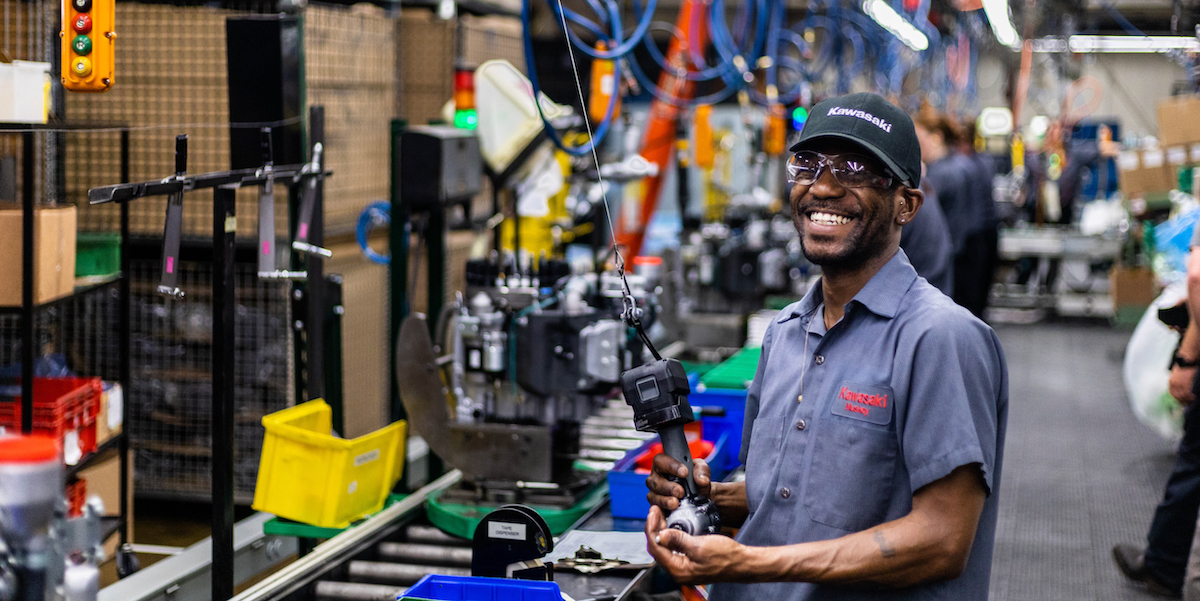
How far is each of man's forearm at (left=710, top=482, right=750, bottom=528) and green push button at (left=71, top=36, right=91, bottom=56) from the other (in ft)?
5.57

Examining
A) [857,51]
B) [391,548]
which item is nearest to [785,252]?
[391,548]

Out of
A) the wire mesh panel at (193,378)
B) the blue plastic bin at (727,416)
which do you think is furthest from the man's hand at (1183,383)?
the wire mesh panel at (193,378)

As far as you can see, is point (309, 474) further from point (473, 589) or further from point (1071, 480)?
point (1071, 480)

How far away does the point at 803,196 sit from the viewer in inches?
74.8

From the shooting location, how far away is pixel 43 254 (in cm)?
355

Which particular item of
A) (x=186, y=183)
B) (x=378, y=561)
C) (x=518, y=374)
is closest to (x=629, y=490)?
(x=518, y=374)

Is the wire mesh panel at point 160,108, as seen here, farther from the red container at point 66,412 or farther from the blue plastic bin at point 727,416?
the blue plastic bin at point 727,416

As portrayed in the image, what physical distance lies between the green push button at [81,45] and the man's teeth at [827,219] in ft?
5.54

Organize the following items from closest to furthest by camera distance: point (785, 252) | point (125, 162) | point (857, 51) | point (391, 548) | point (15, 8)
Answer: point (391, 548)
point (125, 162)
point (15, 8)
point (785, 252)
point (857, 51)

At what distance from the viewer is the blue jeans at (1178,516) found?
13.6 feet

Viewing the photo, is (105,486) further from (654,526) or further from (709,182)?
(709,182)

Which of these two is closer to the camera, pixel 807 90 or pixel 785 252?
pixel 785 252

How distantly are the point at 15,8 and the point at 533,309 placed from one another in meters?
2.94

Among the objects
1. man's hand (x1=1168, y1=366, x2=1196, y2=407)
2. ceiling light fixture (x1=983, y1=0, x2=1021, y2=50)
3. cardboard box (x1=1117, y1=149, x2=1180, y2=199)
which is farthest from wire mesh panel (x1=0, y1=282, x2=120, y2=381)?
cardboard box (x1=1117, y1=149, x2=1180, y2=199)
